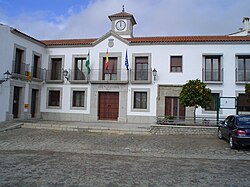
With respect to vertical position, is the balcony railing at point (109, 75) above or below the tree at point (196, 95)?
above

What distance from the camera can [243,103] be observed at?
55.6 ft

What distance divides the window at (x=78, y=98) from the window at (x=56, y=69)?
2015 mm

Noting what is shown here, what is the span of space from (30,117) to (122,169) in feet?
46.8

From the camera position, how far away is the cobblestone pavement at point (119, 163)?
5.00 metres

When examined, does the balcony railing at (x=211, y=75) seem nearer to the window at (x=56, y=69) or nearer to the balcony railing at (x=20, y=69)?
the window at (x=56, y=69)

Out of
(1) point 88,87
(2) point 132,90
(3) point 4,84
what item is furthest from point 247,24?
(3) point 4,84

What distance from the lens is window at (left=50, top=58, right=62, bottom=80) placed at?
19641mm

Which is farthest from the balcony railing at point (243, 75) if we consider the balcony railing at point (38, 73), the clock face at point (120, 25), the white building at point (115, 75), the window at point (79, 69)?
the balcony railing at point (38, 73)

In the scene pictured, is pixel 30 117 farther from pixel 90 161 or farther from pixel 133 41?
pixel 90 161

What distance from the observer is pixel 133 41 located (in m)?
18.2

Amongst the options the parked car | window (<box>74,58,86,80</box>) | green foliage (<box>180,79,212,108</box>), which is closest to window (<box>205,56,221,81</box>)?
green foliage (<box>180,79,212,108</box>)

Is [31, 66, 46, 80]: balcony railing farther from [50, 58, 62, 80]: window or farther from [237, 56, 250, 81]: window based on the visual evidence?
[237, 56, 250, 81]: window

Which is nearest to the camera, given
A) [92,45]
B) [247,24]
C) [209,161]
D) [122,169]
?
[122,169]

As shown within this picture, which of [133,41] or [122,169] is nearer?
[122,169]
